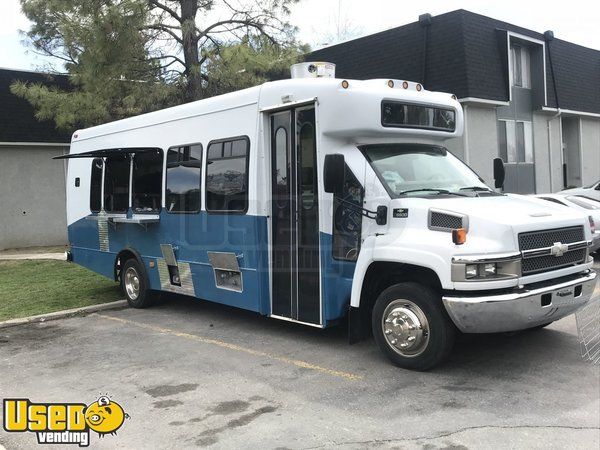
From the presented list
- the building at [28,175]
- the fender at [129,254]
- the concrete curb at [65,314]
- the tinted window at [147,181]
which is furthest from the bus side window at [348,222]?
the building at [28,175]

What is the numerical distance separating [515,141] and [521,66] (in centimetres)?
272

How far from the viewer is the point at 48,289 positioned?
11.1m

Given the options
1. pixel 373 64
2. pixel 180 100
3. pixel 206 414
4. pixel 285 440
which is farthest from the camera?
pixel 373 64

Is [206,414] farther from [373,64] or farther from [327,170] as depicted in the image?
[373,64]

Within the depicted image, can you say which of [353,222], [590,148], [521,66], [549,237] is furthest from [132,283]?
[590,148]

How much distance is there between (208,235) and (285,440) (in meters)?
3.85

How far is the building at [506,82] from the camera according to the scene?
55.6ft

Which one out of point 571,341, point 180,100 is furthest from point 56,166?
point 571,341

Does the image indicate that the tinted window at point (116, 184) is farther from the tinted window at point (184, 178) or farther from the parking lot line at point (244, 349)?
the parking lot line at point (244, 349)

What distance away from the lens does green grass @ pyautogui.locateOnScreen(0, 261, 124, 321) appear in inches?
370

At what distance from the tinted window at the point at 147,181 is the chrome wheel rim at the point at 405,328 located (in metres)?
4.34

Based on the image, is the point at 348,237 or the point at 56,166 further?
the point at 56,166

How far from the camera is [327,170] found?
18.7 ft

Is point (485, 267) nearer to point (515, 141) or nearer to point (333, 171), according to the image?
point (333, 171)
